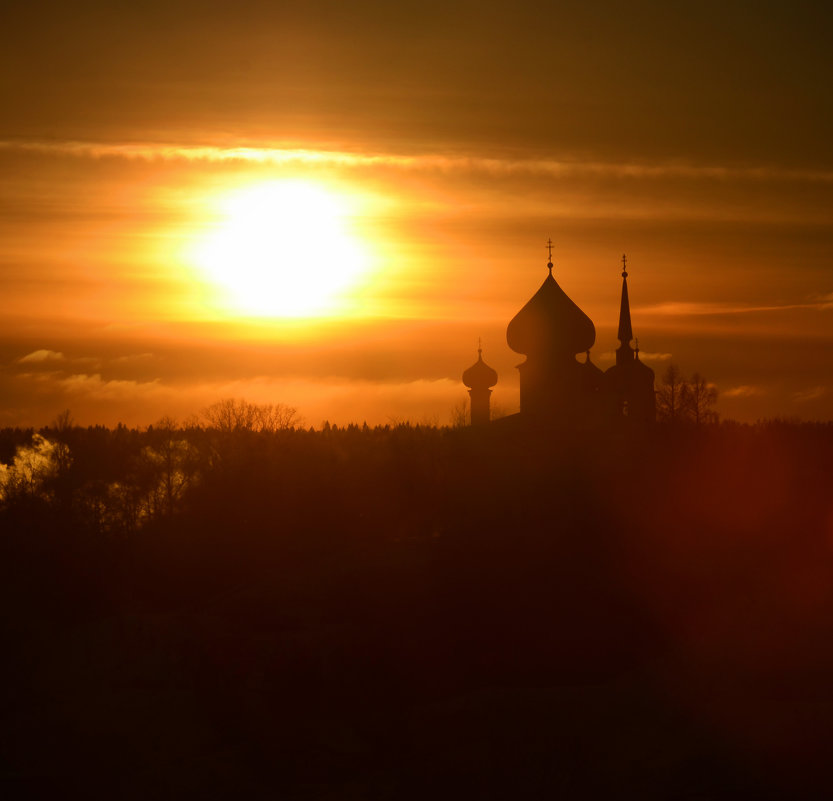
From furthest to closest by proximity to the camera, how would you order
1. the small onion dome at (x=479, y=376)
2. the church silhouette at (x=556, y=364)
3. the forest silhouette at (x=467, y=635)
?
1. the small onion dome at (x=479, y=376)
2. the church silhouette at (x=556, y=364)
3. the forest silhouette at (x=467, y=635)

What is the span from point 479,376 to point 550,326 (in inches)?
242

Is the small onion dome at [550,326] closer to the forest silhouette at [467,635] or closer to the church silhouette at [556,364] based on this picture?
the church silhouette at [556,364]

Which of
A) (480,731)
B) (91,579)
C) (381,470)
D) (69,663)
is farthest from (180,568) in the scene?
(480,731)

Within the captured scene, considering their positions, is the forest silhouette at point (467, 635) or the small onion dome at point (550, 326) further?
the small onion dome at point (550, 326)

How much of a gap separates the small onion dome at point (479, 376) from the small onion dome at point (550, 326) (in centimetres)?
523

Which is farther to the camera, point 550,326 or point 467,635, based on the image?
point 550,326

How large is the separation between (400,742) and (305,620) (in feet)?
24.0

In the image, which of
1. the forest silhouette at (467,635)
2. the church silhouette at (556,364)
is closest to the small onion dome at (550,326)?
the church silhouette at (556,364)

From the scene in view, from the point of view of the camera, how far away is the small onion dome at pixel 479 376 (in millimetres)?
41594

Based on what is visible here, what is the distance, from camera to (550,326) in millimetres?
35875

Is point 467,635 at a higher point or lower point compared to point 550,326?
lower

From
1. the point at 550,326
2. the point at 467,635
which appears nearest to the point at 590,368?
the point at 550,326

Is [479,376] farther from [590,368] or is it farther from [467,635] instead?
[467,635]

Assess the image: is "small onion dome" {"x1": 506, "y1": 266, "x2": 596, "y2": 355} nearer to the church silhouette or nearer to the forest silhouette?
the church silhouette
